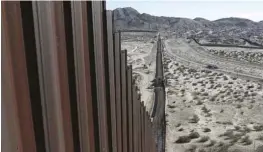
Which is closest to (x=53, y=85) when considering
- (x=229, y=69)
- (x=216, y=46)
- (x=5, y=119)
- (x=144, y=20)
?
(x=5, y=119)

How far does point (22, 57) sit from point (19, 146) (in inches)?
11.9

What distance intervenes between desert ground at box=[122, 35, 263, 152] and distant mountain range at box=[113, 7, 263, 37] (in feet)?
148

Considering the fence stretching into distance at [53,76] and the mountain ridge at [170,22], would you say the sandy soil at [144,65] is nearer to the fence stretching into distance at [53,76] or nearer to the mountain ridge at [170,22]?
the fence stretching into distance at [53,76]

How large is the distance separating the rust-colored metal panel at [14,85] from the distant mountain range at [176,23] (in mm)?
93097

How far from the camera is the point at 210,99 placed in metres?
26.1

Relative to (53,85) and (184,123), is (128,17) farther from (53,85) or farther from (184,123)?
(53,85)

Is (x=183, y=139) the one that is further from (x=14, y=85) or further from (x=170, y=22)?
(x=170, y=22)

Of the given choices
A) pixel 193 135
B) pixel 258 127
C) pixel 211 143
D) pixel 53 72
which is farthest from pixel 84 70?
pixel 258 127

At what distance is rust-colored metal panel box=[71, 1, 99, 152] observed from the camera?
170 cm

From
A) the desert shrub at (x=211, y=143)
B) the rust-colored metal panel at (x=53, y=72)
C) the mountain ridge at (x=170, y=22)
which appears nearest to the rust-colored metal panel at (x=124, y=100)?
the rust-colored metal panel at (x=53, y=72)

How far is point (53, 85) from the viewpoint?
1.42m

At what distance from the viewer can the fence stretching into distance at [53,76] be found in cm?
114

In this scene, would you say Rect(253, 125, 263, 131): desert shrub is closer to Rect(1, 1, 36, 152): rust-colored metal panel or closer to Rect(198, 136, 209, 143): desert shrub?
Rect(198, 136, 209, 143): desert shrub

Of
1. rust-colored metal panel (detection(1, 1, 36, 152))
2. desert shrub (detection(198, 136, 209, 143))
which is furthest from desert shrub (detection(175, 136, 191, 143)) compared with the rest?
rust-colored metal panel (detection(1, 1, 36, 152))
